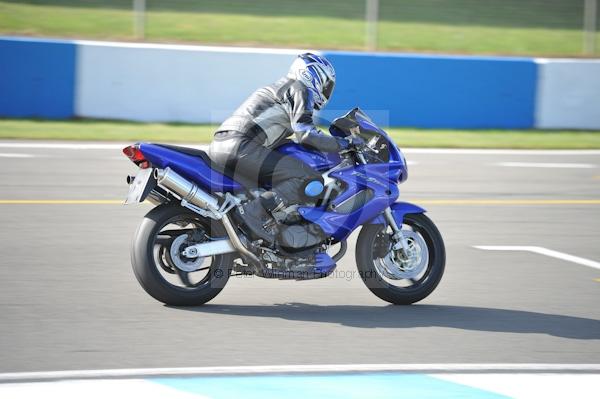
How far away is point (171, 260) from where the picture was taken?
6844 millimetres

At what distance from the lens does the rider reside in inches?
273

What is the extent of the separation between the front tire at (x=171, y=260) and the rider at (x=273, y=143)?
0.30 metres

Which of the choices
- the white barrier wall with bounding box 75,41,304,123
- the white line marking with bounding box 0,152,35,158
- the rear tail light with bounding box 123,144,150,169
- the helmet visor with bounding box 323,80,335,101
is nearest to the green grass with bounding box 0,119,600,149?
the white barrier wall with bounding box 75,41,304,123

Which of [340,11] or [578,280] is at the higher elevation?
[340,11]

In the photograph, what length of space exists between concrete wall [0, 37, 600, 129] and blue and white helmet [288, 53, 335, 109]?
8.41 meters

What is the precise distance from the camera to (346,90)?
56.1ft

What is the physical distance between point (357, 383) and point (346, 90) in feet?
39.2

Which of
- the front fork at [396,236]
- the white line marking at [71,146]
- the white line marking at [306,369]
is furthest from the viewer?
the white line marking at [71,146]

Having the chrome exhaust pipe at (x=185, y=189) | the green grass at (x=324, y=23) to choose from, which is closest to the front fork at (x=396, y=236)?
the chrome exhaust pipe at (x=185, y=189)

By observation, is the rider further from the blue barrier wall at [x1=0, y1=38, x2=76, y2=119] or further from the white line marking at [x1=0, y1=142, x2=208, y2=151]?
the blue barrier wall at [x1=0, y1=38, x2=76, y2=119]

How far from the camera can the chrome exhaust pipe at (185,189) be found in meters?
6.68

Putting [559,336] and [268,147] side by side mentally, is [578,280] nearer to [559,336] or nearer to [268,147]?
[559,336]

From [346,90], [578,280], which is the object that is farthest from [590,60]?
[578,280]

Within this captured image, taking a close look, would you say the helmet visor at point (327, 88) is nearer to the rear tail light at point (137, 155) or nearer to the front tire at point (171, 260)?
the front tire at point (171, 260)
